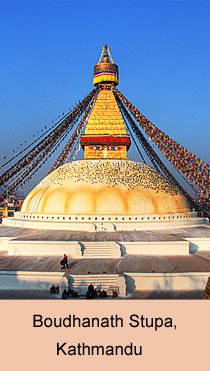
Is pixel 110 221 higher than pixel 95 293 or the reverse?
higher

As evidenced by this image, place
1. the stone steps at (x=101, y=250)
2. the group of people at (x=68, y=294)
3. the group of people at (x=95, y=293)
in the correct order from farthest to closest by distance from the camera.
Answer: the stone steps at (x=101, y=250) < the group of people at (x=68, y=294) < the group of people at (x=95, y=293)

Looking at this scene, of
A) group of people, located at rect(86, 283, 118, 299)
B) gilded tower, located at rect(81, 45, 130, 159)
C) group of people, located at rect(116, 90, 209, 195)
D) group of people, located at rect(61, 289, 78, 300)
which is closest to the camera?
group of people, located at rect(86, 283, 118, 299)

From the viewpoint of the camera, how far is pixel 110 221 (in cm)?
1258

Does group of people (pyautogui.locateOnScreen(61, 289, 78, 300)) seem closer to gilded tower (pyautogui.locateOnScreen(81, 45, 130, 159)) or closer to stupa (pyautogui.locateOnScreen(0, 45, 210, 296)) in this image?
stupa (pyautogui.locateOnScreen(0, 45, 210, 296))

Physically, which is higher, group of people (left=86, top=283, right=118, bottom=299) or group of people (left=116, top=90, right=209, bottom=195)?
group of people (left=116, top=90, right=209, bottom=195)

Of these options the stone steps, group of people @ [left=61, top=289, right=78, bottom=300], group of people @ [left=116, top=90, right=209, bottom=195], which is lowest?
group of people @ [left=61, top=289, right=78, bottom=300]

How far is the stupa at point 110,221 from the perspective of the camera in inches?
334

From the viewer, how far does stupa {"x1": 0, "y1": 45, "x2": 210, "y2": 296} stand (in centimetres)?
849

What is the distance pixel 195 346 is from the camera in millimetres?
3943

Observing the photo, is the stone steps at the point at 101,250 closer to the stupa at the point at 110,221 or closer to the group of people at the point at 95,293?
the stupa at the point at 110,221

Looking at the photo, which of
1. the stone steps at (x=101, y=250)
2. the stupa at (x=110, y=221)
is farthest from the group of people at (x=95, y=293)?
the stone steps at (x=101, y=250)

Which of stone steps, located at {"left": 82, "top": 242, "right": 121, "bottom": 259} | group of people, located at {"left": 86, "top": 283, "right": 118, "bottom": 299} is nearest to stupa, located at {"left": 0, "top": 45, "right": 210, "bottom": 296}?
stone steps, located at {"left": 82, "top": 242, "right": 121, "bottom": 259}

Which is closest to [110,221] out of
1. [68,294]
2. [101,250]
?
[101,250]

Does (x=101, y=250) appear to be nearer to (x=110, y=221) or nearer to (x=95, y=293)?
(x=95, y=293)
